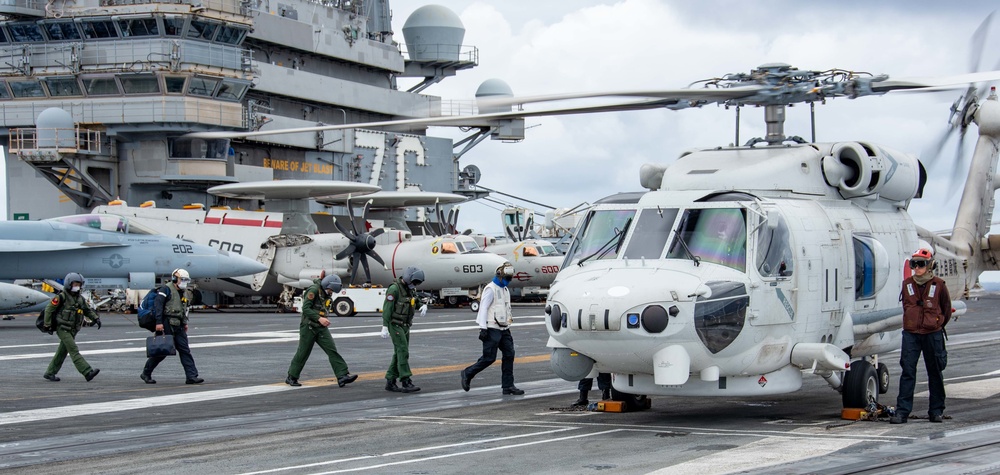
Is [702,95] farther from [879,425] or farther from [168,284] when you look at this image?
[168,284]

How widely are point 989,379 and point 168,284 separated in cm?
1346

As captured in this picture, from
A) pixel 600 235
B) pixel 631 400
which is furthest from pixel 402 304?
pixel 600 235

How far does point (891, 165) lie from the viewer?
13664 millimetres

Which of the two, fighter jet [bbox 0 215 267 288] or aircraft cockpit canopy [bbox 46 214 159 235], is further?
aircraft cockpit canopy [bbox 46 214 159 235]

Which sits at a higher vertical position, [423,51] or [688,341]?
[423,51]

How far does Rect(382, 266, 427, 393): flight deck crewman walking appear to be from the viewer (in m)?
16.8

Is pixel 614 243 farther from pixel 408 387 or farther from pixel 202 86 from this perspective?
pixel 202 86

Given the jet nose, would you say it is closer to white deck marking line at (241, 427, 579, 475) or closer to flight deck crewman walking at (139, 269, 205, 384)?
flight deck crewman walking at (139, 269, 205, 384)

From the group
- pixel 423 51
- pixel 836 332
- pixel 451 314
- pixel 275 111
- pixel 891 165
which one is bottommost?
A: pixel 451 314

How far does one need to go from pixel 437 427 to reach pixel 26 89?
41.9 m

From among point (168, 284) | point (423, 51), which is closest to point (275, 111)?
point (423, 51)

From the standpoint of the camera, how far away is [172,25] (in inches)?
1848

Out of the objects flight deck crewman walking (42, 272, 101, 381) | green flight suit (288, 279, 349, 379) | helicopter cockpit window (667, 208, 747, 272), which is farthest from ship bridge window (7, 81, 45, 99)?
helicopter cockpit window (667, 208, 747, 272)

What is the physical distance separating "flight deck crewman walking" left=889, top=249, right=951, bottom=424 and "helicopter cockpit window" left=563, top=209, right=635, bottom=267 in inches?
126
